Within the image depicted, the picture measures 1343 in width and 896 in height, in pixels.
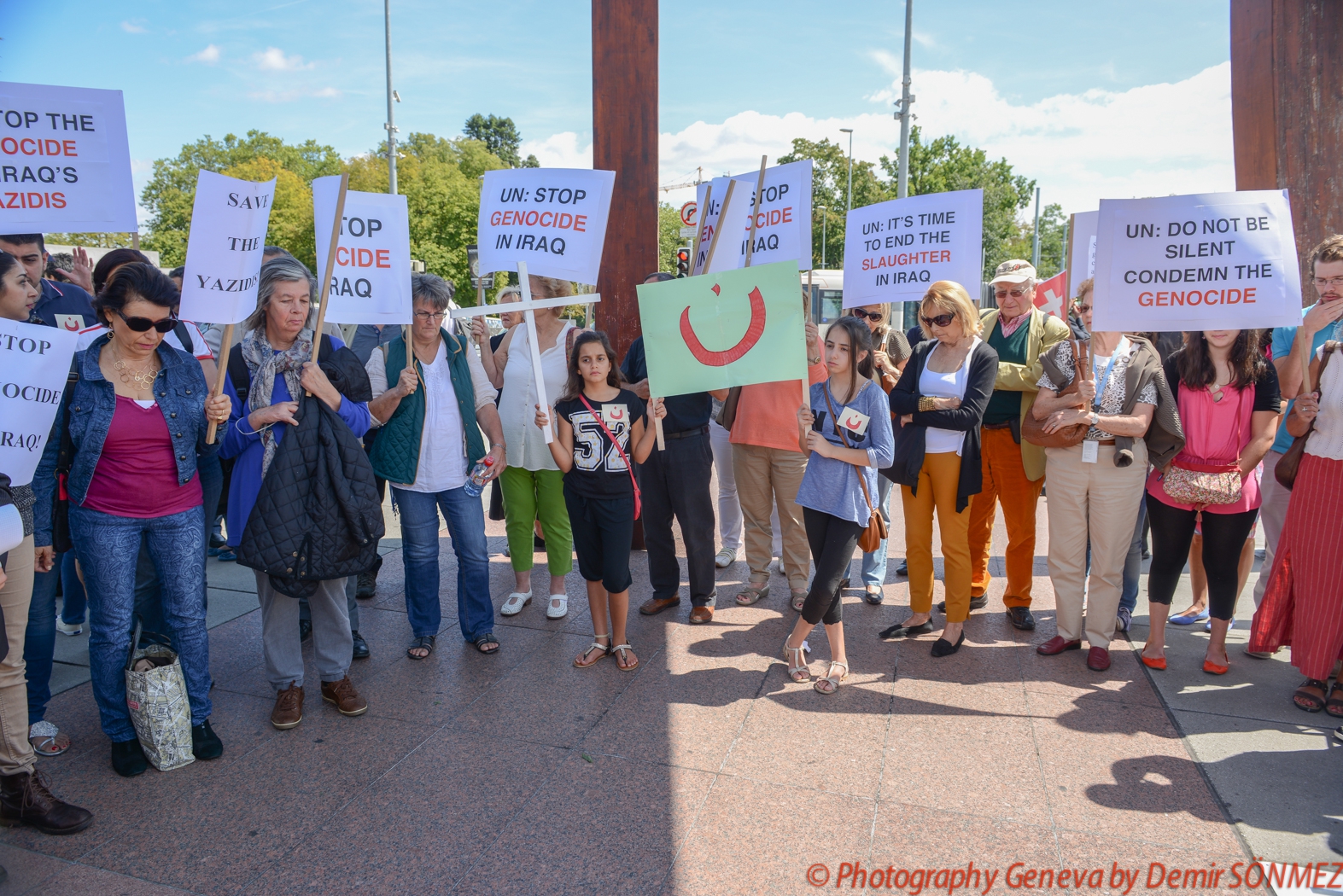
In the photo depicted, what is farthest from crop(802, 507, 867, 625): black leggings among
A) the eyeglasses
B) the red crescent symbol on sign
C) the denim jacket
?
the eyeglasses

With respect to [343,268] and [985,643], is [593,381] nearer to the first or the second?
[343,268]

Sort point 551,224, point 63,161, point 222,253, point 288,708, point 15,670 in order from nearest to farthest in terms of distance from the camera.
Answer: point 15,670, point 222,253, point 288,708, point 63,161, point 551,224

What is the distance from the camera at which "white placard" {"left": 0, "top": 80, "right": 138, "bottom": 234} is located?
3.90 meters

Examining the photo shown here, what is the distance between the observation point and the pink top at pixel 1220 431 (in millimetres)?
4203

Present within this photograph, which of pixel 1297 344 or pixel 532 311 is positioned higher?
pixel 532 311

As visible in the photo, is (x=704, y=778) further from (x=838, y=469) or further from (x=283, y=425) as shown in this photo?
(x=283, y=425)

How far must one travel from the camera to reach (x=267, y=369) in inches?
148

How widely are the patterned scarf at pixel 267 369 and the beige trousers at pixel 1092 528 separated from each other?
12.6 feet

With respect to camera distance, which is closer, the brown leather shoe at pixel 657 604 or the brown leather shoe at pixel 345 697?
the brown leather shoe at pixel 345 697

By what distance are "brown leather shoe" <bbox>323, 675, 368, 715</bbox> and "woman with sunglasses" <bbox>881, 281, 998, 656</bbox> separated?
296 cm

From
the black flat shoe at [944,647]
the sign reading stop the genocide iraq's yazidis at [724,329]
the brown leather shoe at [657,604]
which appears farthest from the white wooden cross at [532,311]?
the black flat shoe at [944,647]

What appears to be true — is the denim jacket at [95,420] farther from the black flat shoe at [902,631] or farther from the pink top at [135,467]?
the black flat shoe at [902,631]

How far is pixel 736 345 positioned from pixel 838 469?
80 cm

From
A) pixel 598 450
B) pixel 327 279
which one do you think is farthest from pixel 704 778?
pixel 327 279
